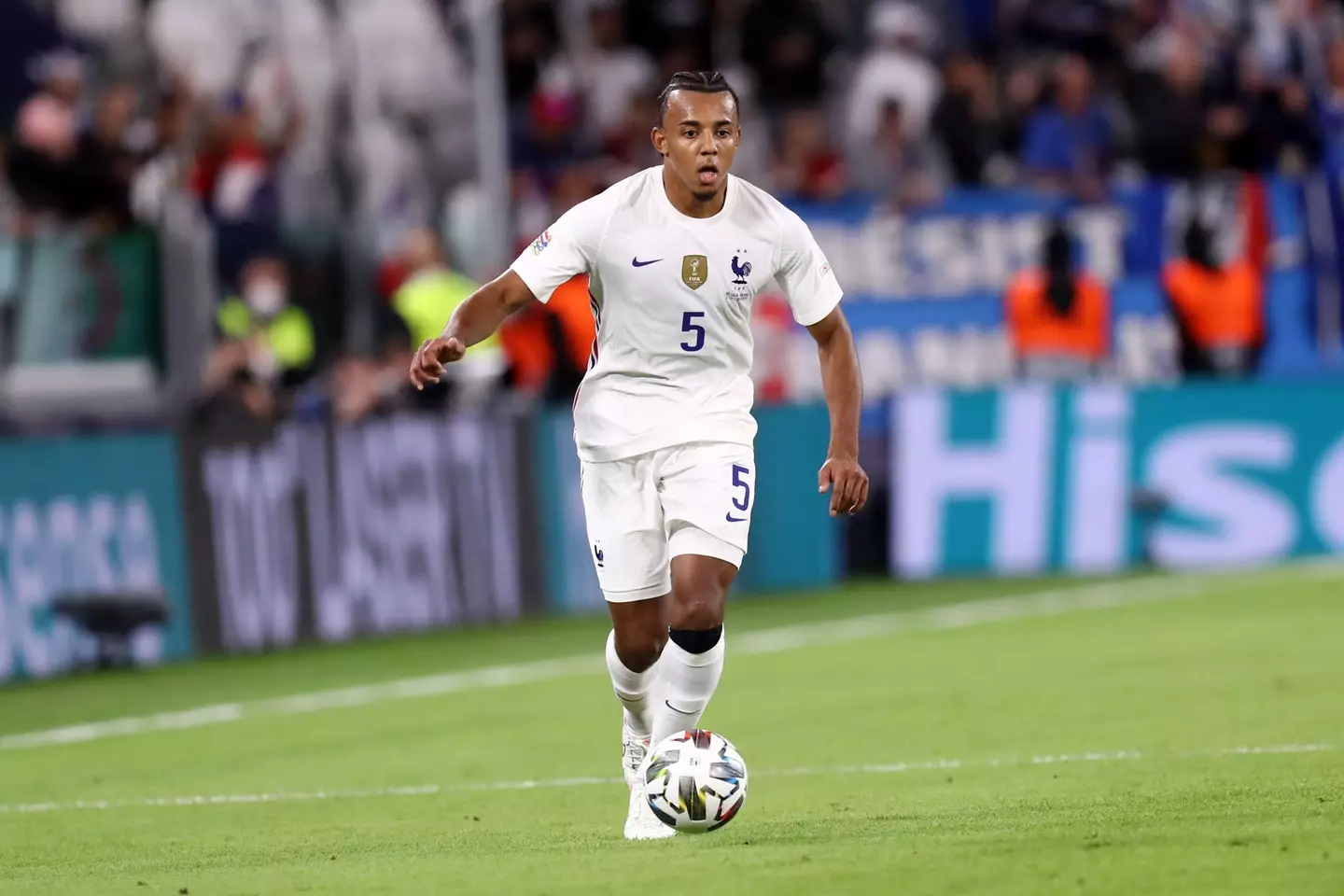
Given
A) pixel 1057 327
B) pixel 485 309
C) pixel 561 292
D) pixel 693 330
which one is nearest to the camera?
pixel 485 309

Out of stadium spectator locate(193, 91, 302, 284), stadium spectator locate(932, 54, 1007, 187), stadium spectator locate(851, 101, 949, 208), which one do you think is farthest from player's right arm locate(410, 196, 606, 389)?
stadium spectator locate(932, 54, 1007, 187)

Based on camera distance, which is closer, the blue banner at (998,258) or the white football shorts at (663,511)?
the white football shorts at (663,511)

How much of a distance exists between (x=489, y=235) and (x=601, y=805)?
9.61 m

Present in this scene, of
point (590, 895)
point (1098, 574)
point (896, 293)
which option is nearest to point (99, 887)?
point (590, 895)

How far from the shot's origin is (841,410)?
8195 mm

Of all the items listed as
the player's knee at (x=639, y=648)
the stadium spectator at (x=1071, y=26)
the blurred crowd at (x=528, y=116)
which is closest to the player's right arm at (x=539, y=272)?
the player's knee at (x=639, y=648)

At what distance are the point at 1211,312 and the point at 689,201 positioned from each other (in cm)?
1349

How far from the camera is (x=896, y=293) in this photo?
854 inches

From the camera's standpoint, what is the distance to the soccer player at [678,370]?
7.95 m

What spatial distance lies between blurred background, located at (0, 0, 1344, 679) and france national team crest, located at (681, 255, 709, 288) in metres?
7.54

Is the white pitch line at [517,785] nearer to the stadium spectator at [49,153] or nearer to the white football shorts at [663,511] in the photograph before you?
the white football shorts at [663,511]

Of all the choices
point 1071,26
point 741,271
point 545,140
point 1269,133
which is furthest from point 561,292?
point 741,271

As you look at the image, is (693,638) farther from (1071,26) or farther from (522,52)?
(1071,26)

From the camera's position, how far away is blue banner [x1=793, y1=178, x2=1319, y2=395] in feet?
70.7
